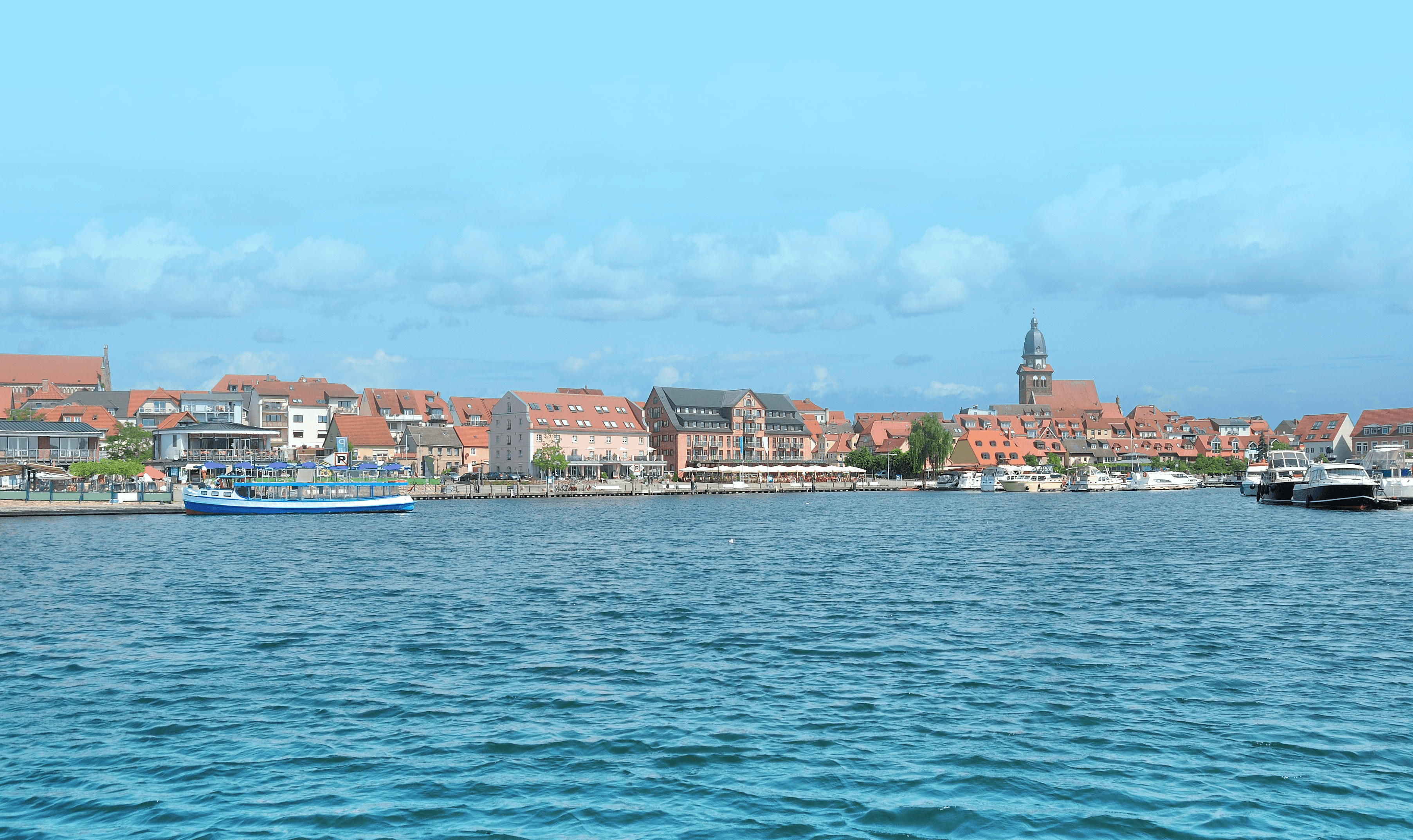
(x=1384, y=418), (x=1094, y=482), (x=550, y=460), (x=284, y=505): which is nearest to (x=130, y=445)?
(x=284, y=505)

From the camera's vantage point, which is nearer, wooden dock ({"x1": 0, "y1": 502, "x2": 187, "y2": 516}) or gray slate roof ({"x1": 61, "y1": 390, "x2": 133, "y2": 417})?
wooden dock ({"x1": 0, "y1": 502, "x2": 187, "y2": 516})

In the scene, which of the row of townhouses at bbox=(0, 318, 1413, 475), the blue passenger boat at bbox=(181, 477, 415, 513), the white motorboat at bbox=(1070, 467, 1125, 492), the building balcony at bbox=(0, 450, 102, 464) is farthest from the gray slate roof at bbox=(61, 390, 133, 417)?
the white motorboat at bbox=(1070, 467, 1125, 492)

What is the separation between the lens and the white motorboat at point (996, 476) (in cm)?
16950

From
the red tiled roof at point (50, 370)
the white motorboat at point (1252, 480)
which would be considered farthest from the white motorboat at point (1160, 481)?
the red tiled roof at point (50, 370)

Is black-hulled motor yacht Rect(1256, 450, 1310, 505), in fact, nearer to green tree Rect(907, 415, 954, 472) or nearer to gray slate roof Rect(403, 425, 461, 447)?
green tree Rect(907, 415, 954, 472)

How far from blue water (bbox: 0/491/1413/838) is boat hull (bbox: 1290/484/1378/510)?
5017 cm

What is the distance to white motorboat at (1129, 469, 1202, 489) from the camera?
17768 centimetres

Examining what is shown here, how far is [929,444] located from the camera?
7185 inches

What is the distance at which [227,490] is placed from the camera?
9281 cm

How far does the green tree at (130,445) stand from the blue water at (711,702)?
87281 millimetres

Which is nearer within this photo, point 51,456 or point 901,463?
point 51,456

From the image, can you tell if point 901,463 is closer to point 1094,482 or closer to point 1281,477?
point 1094,482

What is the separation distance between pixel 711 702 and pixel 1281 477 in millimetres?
109663

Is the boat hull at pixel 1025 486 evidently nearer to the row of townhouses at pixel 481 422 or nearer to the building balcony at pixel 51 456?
the row of townhouses at pixel 481 422
